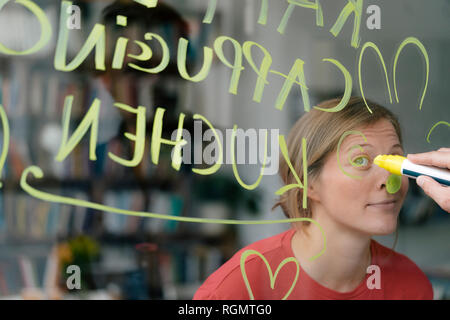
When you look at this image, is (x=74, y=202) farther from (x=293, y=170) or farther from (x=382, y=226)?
(x=382, y=226)

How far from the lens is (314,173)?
1.32 metres

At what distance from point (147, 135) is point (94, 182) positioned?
188 millimetres

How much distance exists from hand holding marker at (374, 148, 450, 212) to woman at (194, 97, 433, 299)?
0.05 metres

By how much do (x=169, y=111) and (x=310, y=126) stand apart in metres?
0.39

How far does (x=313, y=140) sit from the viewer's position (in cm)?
132

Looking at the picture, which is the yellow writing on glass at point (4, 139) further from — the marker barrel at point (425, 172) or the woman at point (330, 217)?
the marker barrel at point (425, 172)

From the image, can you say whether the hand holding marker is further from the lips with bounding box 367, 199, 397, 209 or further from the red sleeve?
the red sleeve

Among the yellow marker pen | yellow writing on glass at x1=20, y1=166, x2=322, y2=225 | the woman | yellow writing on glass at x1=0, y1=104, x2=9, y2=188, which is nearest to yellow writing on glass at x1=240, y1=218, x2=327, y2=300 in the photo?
the woman

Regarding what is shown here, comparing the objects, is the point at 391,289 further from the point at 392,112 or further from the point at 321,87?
the point at 321,87

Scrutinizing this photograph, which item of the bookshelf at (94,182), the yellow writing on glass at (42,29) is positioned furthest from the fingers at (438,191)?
the yellow writing on glass at (42,29)

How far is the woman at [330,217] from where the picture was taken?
1319 mm

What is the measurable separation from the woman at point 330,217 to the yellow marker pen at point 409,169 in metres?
0.04

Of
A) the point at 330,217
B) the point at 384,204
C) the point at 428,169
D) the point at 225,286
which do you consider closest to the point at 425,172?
the point at 428,169

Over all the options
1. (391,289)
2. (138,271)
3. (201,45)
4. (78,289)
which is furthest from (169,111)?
(391,289)
